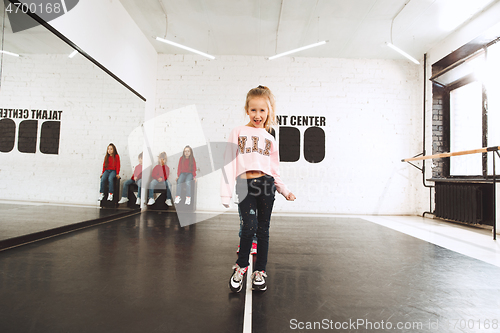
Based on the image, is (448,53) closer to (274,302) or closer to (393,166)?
(393,166)

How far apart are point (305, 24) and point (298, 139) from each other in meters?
2.07

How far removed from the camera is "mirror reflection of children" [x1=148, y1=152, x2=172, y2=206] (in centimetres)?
505

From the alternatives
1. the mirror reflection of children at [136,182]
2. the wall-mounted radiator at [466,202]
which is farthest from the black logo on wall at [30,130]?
the wall-mounted radiator at [466,202]

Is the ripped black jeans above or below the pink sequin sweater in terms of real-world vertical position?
below

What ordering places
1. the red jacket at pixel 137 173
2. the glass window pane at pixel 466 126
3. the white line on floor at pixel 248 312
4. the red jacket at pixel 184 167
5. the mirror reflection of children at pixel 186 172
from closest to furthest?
the white line on floor at pixel 248 312 → the glass window pane at pixel 466 126 → the red jacket at pixel 137 173 → the mirror reflection of children at pixel 186 172 → the red jacket at pixel 184 167

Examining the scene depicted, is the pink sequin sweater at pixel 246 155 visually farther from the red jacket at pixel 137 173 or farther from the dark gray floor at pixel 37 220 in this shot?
the red jacket at pixel 137 173

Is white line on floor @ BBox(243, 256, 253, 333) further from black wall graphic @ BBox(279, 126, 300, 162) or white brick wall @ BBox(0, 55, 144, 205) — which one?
black wall graphic @ BBox(279, 126, 300, 162)

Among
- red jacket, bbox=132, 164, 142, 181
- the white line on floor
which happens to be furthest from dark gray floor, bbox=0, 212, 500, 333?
red jacket, bbox=132, 164, 142, 181

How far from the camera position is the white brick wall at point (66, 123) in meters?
2.29

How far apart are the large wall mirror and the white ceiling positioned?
1532mm

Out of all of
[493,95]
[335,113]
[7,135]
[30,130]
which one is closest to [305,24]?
[335,113]

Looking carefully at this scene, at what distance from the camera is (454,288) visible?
62.1 inches

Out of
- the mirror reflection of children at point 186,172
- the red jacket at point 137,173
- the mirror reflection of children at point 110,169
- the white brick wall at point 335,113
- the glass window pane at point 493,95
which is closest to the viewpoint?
the mirror reflection of children at point 110,169

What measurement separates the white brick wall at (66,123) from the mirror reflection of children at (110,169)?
91 mm
